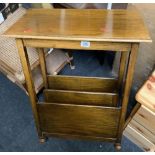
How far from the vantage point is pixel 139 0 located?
114 centimetres

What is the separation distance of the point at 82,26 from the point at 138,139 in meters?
0.76

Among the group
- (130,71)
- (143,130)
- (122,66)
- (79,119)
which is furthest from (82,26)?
(143,130)

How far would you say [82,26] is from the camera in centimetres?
84

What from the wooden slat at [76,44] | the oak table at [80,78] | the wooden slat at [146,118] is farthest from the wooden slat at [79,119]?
the wooden slat at [76,44]

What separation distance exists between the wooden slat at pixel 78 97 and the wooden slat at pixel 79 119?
8cm

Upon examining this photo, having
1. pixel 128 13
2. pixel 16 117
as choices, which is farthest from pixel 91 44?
pixel 16 117

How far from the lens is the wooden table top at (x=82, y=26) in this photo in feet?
2.50

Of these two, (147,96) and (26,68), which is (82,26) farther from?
(147,96)

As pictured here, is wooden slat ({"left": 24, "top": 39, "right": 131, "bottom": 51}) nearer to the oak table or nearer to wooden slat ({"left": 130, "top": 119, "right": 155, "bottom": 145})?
the oak table

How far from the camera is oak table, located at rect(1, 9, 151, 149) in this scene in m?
0.79

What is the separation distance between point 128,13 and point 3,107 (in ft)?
3.41

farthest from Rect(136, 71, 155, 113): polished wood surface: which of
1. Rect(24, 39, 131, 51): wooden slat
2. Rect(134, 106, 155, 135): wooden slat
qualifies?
Rect(24, 39, 131, 51): wooden slat

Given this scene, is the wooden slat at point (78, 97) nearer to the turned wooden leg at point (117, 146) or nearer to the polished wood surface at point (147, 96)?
the polished wood surface at point (147, 96)

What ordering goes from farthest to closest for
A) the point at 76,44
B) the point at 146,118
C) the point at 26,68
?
the point at 146,118 < the point at 26,68 < the point at 76,44
